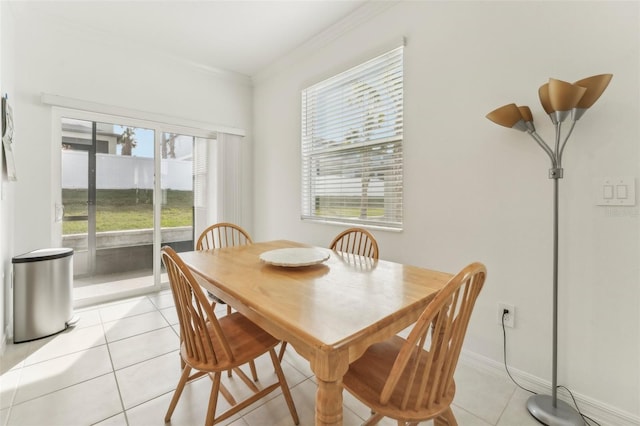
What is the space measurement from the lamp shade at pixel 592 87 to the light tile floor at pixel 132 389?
1569mm

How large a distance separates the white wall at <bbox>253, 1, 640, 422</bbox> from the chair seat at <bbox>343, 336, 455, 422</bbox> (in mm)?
909

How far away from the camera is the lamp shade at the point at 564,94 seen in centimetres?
125

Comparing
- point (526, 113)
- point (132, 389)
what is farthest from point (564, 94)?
point (132, 389)

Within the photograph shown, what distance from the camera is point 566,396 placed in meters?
1.53

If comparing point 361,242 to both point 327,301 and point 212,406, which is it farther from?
point 212,406

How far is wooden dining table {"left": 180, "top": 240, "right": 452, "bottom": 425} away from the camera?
0.82m

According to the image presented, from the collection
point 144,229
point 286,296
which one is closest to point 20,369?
point 144,229

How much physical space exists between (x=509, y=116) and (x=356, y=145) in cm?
129

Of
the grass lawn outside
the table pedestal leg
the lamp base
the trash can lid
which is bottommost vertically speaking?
the lamp base

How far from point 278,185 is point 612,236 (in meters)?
2.92

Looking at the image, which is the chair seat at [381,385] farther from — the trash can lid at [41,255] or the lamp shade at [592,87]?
the trash can lid at [41,255]

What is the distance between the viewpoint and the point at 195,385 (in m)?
1.70

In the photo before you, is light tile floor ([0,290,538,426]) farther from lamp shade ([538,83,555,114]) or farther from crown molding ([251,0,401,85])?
crown molding ([251,0,401,85])

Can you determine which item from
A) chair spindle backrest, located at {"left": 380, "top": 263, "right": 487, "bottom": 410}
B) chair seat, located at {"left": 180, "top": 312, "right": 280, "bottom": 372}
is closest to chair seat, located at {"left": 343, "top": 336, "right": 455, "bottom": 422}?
chair spindle backrest, located at {"left": 380, "top": 263, "right": 487, "bottom": 410}
